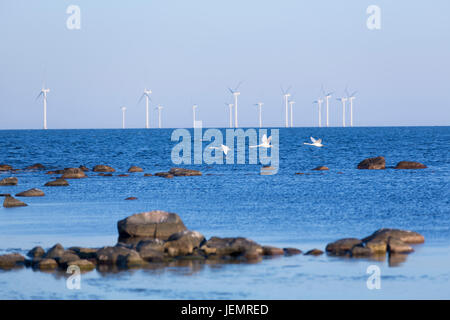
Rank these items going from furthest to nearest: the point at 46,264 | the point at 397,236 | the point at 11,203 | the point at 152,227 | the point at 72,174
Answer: the point at 72,174 → the point at 11,203 → the point at 152,227 → the point at 397,236 → the point at 46,264

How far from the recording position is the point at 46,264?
83.4 feet

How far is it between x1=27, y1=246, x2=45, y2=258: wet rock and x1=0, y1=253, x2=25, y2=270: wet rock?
30.4 inches

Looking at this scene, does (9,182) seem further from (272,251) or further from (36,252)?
(272,251)

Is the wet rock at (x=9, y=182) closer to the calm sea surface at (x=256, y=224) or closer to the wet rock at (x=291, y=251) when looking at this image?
the calm sea surface at (x=256, y=224)

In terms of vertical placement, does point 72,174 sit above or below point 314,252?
above

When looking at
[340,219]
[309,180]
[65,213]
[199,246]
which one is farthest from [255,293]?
[309,180]

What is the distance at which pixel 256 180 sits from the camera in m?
65.5

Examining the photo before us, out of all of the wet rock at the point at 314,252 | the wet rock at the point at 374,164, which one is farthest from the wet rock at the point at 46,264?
the wet rock at the point at 374,164

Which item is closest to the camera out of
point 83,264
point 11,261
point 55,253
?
point 83,264

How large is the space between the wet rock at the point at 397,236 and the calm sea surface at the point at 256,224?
0.60 m

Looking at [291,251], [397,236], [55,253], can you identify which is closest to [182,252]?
[291,251]

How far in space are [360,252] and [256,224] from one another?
366 inches
